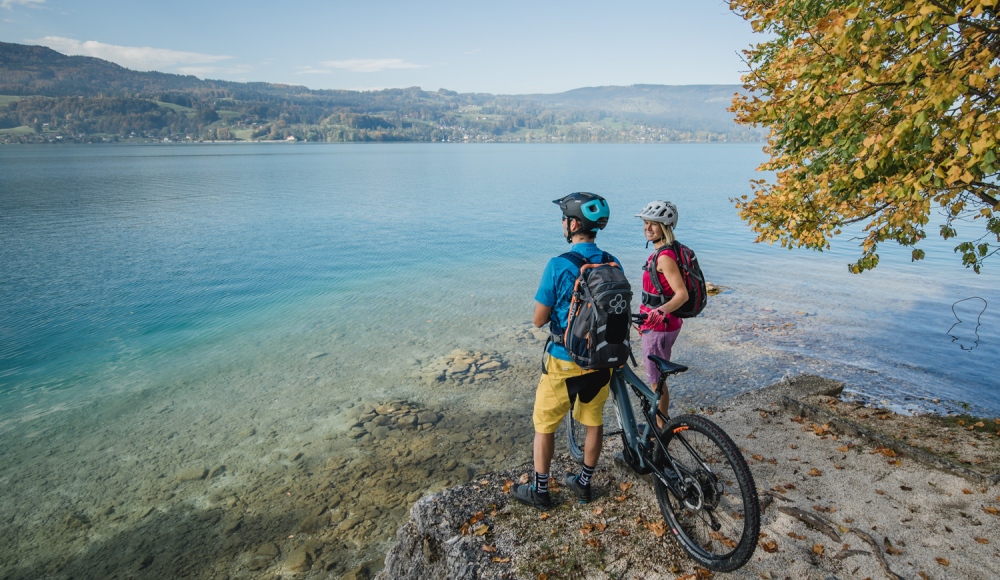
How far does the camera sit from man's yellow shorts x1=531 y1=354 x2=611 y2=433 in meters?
4.05

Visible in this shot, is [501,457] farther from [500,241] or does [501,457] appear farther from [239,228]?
[239,228]

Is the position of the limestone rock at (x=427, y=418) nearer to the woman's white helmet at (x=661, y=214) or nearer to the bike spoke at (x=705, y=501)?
the bike spoke at (x=705, y=501)

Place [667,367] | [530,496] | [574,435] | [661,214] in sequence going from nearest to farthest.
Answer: [667,367], [530,496], [661,214], [574,435]

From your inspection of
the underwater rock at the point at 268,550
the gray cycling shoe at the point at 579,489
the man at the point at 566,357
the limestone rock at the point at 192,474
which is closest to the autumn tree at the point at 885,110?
the man at the point at 566,357

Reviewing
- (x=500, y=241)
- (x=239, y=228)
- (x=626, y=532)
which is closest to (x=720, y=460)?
(x=626, y=532)

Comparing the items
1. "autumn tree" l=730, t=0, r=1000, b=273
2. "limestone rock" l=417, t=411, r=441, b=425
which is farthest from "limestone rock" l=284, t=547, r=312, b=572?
"autumn tree" l=730, t=0, r=1000, b=273

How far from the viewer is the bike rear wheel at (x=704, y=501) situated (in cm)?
361

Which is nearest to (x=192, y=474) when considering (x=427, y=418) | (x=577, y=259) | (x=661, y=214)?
(x=427, y=418)

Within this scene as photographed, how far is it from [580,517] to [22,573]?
7.72 meters

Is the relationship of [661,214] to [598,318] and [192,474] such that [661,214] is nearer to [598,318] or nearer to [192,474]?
[598,318]

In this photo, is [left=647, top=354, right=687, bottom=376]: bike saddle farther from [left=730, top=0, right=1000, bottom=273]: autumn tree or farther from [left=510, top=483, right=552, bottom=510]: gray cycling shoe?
[left=730, top=0, right=1000, bottom=273]: autumn tree

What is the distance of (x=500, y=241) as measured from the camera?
2920cm

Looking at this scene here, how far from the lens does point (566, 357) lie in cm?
400

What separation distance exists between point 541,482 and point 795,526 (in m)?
2.29
